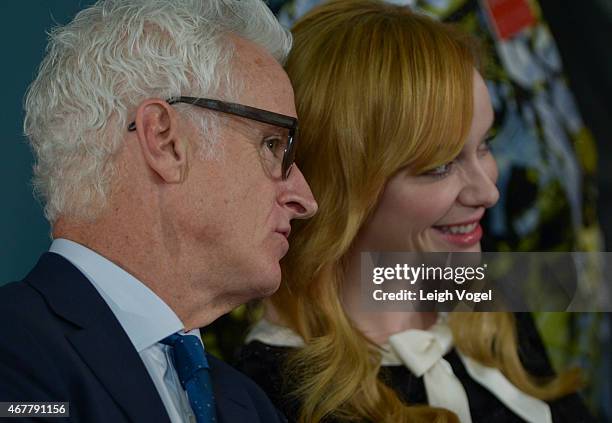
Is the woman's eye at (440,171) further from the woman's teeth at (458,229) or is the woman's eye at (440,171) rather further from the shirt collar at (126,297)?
the shirt collar at (126,297)

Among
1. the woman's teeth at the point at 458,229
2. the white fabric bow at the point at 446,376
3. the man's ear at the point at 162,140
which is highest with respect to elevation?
the man's ear at the point at 162,140

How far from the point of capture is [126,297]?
1.66 meters

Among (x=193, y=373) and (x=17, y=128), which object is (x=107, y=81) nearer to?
(x=17, y=128)

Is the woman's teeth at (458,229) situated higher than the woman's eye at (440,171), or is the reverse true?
the woman's eye at (440,171)

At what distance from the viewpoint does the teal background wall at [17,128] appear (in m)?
2.00

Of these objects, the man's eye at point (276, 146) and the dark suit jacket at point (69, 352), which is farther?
the man's eye at point (276, 146)

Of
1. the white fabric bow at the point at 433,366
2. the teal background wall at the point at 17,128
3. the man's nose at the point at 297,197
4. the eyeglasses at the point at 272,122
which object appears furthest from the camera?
the white fabric bow at the point at 433,366

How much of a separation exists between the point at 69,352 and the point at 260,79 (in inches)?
23.2

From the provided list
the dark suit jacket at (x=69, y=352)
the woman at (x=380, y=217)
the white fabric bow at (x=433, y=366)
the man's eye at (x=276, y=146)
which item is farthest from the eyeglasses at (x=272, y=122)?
the white fabric bow at (x=433, y=366)

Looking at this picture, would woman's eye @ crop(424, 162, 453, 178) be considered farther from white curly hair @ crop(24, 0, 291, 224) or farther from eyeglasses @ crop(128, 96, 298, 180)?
white curly hair @ crop(24, 0, 291, 224)

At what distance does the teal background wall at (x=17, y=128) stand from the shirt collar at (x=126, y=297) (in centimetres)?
38

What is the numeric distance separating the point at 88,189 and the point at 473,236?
0.87 metres

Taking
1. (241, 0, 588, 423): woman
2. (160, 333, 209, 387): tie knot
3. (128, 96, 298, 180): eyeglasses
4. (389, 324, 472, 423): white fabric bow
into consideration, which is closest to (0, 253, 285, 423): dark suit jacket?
(160, 333, 209, 387): tie knot

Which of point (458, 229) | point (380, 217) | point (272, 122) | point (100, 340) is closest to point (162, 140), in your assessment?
point (272, 122)
